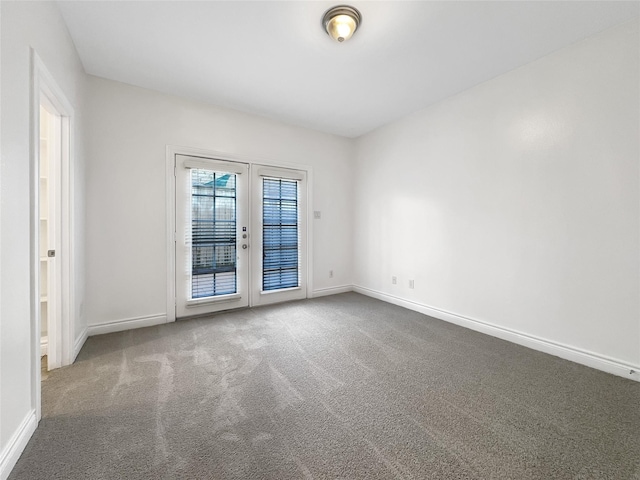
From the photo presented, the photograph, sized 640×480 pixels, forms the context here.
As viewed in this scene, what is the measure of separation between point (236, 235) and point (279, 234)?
67 centimetres

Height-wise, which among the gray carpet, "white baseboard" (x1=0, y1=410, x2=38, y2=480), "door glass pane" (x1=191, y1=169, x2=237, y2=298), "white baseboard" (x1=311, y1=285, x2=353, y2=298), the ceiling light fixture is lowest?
the gray carpet

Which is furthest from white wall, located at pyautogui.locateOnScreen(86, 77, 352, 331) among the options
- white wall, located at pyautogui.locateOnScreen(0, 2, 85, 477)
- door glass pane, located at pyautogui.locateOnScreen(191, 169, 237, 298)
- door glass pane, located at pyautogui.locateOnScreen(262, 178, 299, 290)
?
white wall, located at pyautogui.locateOnScreen(0, 2, 85, 477)

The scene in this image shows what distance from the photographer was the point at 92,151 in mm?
2934

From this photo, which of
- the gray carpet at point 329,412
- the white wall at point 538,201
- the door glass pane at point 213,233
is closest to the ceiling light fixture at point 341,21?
the white wall at point 538,201

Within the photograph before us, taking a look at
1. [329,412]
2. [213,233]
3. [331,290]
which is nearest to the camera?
[329,412]

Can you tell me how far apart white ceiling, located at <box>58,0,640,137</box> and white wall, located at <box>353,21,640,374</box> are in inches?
11.2

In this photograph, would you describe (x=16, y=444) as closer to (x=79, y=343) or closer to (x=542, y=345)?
(x=79, y=343)

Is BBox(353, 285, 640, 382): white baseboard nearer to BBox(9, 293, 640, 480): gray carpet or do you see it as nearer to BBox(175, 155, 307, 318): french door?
BBox(9, 293, 640, 480): gray carpet

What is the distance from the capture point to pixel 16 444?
1.37 meters

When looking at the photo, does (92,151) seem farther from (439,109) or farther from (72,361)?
(439,109)

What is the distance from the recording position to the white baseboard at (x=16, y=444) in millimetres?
1262

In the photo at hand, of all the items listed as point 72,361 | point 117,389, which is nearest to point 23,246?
point 117,389

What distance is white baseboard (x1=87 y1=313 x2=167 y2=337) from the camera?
9.70 feet

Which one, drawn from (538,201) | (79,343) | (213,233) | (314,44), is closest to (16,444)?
(79,343)
